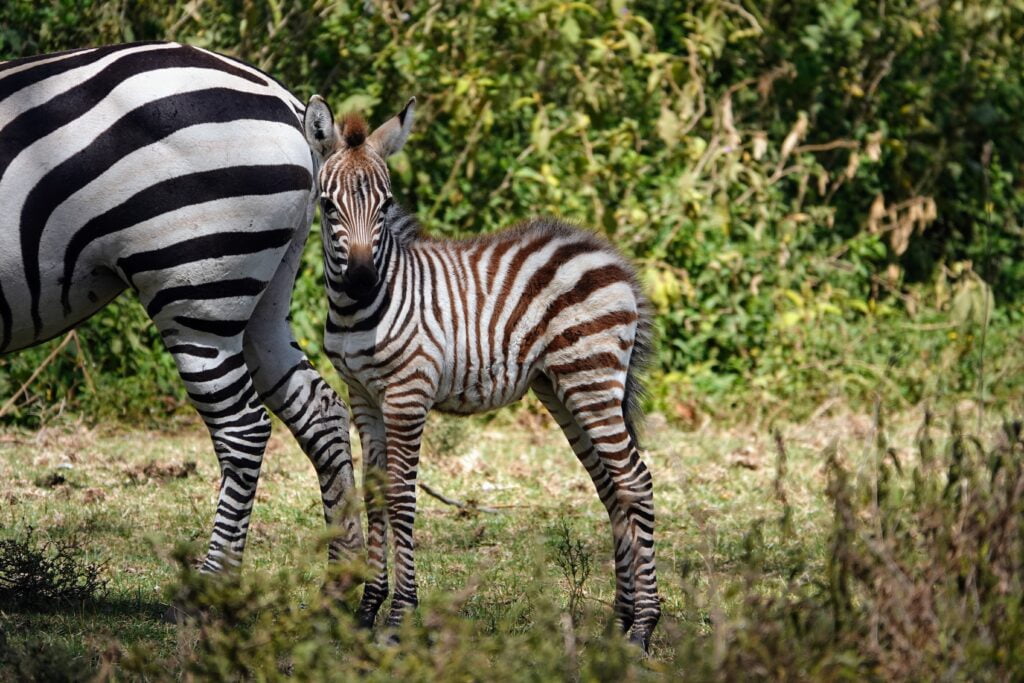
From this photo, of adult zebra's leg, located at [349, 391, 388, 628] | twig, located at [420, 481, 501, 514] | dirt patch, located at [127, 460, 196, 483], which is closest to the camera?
adult zebra's leg, located at [349, 391, 388, 628]

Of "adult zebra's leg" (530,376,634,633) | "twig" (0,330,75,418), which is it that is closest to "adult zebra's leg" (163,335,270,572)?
"adult zebra's leg" (530,376,634,633)

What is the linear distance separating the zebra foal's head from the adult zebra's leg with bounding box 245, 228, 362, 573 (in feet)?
1.80

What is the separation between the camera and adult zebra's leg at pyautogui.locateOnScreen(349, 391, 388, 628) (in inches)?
206

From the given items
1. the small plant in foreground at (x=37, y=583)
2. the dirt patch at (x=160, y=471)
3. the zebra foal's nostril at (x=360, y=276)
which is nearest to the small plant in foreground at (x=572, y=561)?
the zebra foal's nostril at (x=360, y=276)

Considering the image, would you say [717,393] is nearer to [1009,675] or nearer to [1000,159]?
[1000,159]

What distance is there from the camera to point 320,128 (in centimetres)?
525

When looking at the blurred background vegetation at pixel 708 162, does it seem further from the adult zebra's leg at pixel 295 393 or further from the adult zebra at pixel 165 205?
the adult zebra at pixel 165 205

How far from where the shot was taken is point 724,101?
11.4 metres

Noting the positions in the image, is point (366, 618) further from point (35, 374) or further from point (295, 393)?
point (35, 374)

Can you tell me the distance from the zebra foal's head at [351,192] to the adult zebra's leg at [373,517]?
1.74 feet

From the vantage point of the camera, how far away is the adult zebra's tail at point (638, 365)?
5535 millimetres

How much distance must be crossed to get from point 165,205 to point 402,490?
1.41 m

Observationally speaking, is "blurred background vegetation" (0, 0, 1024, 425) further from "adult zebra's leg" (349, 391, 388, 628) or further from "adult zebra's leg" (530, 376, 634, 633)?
"adult zebra's leg" (349, 391, 388, 628)

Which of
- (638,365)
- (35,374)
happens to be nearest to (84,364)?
(35,374)
